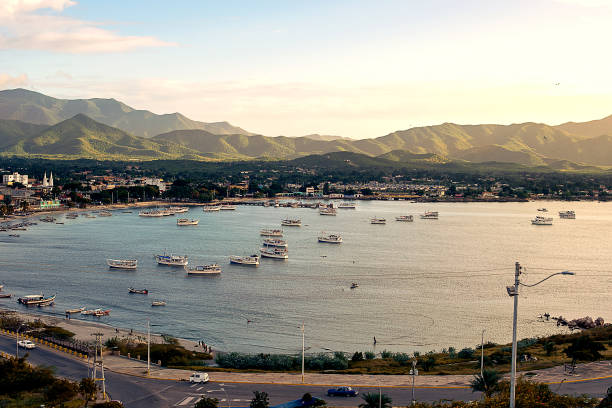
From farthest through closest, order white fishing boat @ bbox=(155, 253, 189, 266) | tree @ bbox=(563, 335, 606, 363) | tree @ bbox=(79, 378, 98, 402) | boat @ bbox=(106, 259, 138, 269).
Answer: white fishing boat @ bbox=(155, 253, 189, 266) < boat @ bbox=(106, 259, 138, 269) < tree @ bbox=(563, 335, 606, 363) < tree @ bbox=(79, 378, 98, 402)

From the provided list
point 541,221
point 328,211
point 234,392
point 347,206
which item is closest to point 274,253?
point 234,392

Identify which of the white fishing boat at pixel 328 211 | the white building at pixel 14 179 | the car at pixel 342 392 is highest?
the white building at pixel 14 179

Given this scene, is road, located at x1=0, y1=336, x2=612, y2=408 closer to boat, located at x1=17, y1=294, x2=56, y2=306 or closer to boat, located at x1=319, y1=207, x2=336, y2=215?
boat, located at x1=17, y1=294, x2=56, y2=306

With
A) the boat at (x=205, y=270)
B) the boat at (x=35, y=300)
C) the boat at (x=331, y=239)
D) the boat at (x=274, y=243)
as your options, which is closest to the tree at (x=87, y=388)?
the boat at (x=35, y=300)

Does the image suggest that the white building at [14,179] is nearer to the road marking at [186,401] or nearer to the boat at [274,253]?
the boat at [274,253]

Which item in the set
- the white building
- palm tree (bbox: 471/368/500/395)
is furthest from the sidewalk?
the white building
